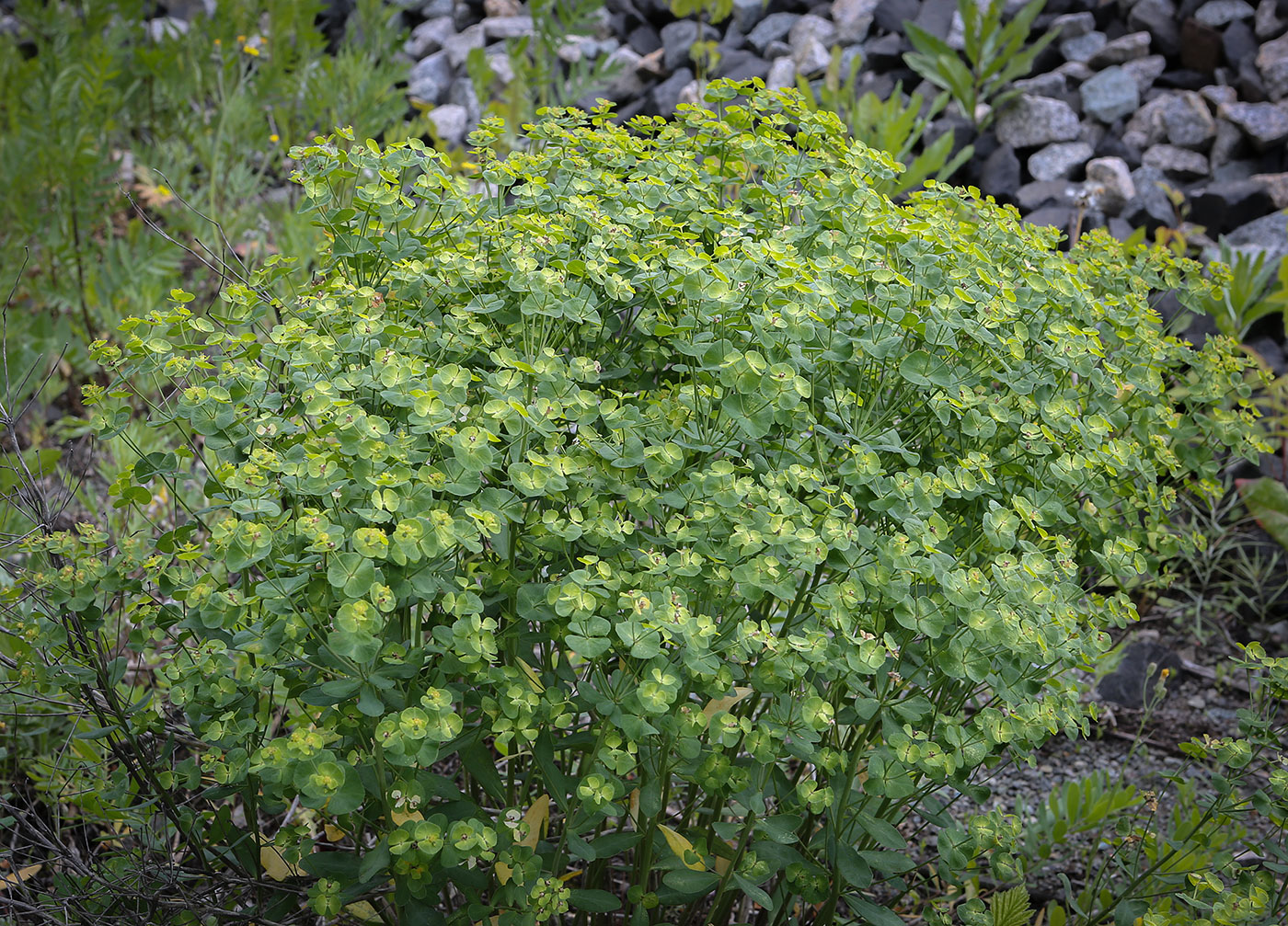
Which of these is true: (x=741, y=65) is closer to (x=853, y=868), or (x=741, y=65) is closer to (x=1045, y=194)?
(x=1045, y=194)

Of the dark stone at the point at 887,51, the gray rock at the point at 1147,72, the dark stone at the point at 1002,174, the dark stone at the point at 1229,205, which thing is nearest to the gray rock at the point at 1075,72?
the gray rock at the point at 1147,72

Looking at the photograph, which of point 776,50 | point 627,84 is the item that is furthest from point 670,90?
point 776,50

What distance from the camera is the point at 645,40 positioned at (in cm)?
581

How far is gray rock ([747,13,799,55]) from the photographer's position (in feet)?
17.9

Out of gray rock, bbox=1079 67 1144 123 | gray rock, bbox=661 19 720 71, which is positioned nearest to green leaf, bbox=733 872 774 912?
gray rock, bbox=1079 67 1144 123

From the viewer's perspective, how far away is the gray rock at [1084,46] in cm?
470

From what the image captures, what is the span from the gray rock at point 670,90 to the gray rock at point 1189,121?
227cm

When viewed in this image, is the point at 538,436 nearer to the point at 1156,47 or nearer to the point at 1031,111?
the point at 1031,111

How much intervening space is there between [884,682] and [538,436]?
2.08ft

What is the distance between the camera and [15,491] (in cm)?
188

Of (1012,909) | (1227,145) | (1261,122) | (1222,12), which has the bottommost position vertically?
(1012,909)

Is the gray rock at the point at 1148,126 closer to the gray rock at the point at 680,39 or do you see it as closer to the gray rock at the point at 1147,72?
the gray rock at the point at 1147,72

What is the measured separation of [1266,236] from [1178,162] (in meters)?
0.56

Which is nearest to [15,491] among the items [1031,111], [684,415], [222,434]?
[222,434]
